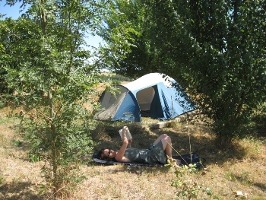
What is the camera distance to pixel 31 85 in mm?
4457

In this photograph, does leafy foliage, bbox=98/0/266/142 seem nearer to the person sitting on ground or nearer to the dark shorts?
the person sitting on ground

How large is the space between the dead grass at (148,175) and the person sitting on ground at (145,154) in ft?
0.89

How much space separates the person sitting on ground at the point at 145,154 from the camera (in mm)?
6980

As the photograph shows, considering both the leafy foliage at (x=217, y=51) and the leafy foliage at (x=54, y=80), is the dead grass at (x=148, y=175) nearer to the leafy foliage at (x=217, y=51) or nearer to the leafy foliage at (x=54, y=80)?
the leafy foliage at (x=217, y=51)

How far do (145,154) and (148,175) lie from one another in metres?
0.84

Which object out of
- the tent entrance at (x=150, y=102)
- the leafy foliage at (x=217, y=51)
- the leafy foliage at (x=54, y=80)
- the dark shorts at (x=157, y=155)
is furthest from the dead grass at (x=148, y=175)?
the tent entrance at (x=150, y=102)

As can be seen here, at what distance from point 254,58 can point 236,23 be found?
0.82 meters

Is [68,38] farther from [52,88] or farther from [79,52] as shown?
[52,88]

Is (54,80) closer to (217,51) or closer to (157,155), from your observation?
(157,155)

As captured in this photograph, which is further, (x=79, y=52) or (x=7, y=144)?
(x=7, y=144)

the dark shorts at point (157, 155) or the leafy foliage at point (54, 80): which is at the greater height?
the leafy foliage at point (54, 80)

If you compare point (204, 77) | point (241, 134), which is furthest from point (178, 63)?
point (241, 134)

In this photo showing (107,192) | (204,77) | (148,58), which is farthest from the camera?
(148,58)

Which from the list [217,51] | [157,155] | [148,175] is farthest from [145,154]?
[217,51]
